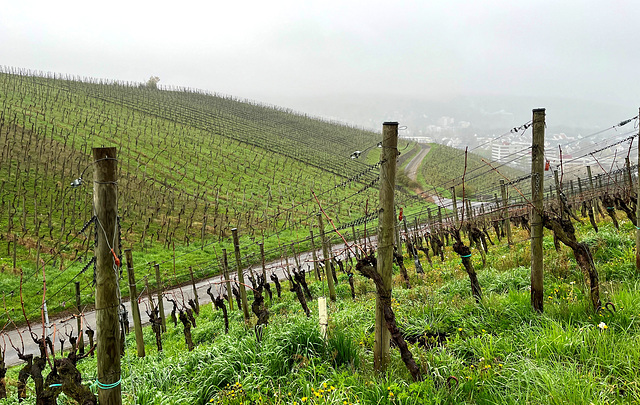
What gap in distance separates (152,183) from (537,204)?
106 ft

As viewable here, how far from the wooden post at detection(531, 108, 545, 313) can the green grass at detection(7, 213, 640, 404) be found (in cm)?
20

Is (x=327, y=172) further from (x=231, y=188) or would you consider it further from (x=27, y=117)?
(x=27, y=117)

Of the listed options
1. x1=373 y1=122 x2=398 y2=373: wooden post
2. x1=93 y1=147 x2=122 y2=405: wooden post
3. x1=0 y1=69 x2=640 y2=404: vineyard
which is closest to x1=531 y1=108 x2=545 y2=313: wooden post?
x1=0 y1=69 x2=640 y2=404: vineyard

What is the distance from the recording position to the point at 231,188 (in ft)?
124

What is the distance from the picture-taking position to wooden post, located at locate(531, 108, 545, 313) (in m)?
5.18

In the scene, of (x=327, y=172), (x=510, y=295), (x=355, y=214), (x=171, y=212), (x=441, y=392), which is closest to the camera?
(x=441, y=392)

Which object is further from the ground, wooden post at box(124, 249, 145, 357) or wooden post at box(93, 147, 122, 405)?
wooden post at box(93, 147, 122, 405)

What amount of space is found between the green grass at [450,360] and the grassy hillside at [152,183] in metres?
2.30

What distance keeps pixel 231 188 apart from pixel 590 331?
119ft

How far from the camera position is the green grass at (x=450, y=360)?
352cm

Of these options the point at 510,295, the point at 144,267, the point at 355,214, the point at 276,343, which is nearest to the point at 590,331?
the point at 510,295

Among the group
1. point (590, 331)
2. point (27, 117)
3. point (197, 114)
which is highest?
point (197, 114)

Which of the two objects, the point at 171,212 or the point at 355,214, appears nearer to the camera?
the point at 171,212

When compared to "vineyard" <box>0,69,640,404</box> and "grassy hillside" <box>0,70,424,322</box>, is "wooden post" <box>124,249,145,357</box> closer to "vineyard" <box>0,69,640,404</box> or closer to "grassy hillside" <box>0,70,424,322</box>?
"vineyard" <box>0,69,640,404</box>
